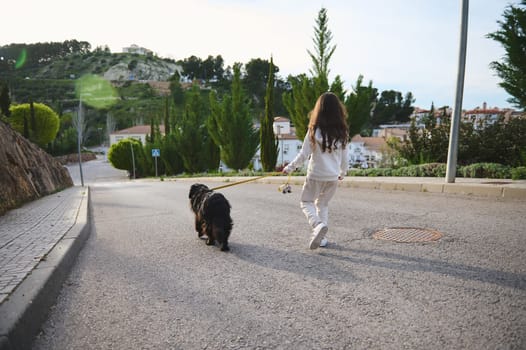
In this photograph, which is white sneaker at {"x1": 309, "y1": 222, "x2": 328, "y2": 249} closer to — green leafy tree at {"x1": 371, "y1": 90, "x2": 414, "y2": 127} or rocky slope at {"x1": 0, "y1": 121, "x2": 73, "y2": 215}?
rocky slope at {"x1": 0, "y1": 121, "x2": 73, "y2": 215}

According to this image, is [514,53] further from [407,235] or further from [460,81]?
[407,235]

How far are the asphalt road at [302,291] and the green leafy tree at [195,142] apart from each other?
30.1m

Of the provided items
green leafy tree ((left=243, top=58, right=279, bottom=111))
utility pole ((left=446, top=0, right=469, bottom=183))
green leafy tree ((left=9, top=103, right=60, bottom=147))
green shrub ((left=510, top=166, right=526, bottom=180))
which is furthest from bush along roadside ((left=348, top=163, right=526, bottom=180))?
green leafy tree ((left=243, top=58, right=279, bottom=111))

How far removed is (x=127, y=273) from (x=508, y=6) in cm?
1141

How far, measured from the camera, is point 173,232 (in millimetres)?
6062

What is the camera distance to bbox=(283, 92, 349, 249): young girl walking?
4.43 m

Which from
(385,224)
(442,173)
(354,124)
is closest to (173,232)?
(385,224)

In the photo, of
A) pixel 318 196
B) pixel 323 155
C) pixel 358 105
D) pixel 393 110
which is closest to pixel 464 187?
pixel 318 196

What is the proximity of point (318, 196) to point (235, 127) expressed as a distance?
23919mm

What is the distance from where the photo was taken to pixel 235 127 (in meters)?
28.1

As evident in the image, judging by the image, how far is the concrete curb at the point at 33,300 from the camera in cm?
242

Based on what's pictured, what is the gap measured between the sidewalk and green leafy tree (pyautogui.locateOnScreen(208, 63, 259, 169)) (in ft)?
64.8

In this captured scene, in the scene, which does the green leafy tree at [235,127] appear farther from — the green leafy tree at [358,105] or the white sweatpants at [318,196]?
the white sweatpants at [318,196]

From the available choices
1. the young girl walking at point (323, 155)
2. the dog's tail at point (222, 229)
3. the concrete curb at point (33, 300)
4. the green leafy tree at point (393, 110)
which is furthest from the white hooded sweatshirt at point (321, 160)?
the green leafy tree at point (393, 110)
